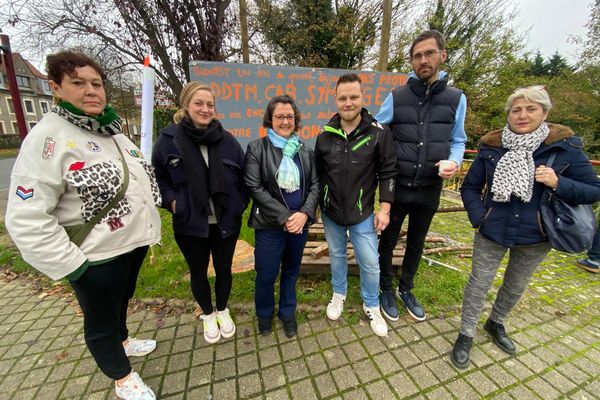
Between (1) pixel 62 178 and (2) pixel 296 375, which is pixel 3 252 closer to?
(1) pixel 62 178

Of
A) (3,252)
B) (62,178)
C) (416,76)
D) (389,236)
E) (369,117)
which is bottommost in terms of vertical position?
(3,252)

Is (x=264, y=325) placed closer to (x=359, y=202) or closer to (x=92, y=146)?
(x=359, y=202)

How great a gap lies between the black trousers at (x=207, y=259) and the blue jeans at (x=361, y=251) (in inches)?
34.3

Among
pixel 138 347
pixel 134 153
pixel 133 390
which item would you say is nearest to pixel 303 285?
pixel 138 347

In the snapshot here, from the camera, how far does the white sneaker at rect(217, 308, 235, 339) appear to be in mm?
2424

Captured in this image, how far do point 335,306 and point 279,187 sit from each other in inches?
55.1

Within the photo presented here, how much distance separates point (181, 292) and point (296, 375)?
167 cm

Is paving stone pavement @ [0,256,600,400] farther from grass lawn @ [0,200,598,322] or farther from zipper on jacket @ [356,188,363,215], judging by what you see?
zipper on jacket @ [356,188,363,215]

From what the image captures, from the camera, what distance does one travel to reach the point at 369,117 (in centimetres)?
218

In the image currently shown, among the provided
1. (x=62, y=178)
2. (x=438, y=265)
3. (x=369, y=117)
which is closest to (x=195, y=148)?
(x=62, y=178)

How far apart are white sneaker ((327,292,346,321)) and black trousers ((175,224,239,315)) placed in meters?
1.02

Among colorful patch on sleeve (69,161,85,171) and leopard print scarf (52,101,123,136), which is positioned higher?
leopard print scarf (52,101,123,136)

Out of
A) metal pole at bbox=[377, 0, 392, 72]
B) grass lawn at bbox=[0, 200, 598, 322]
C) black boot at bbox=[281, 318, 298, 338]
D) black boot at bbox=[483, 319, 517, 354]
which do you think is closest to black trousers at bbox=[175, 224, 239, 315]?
grass lawn at bbox=[0, 200, 598, 322]

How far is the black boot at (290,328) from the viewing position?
2.41m
